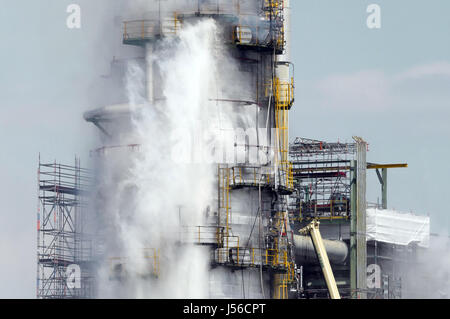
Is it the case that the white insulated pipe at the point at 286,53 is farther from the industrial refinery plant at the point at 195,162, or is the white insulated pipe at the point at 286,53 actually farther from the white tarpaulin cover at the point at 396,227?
the white tarpaulin cover at the point at 396,227

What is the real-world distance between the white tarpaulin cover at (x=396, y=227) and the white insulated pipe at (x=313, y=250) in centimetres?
359

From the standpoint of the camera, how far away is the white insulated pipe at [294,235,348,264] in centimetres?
7781

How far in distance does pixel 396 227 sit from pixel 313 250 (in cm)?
1272

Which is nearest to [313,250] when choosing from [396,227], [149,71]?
[396,227]

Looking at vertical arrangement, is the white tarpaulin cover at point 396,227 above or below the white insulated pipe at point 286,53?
below

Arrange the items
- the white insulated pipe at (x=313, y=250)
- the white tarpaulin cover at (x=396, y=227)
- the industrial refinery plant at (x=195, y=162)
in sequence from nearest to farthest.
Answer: the industrial refinery plant at (x=195, y=162)
the white insulated pipe at (x=313, y=250)
the white tarpaulin cover at (x=396, y=227)

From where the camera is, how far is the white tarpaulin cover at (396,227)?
88.7 m

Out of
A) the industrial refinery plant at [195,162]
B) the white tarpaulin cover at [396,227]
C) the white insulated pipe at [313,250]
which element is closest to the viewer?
the industrial refinery plant at [195,162]

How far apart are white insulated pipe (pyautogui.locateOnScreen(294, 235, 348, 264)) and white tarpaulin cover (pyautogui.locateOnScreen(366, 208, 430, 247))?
3587 mm

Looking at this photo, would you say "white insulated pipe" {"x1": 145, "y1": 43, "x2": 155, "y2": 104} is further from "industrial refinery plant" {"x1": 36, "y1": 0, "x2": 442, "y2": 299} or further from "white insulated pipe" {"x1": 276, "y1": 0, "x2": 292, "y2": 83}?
"white insulated pipe" {"x1": 276, "y1": 0, "x2": 292, "y2": 83}

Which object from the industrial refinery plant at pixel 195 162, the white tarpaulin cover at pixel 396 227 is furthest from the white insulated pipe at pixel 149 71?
the white tarpaulin cover at pixel 396 227

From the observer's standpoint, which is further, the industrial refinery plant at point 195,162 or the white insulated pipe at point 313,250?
the white insulated pipe at point 313,250

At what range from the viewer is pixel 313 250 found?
79.1 metres
